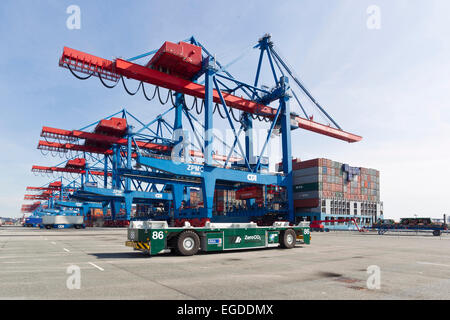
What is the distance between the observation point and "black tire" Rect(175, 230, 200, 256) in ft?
43.8

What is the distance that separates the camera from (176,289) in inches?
280

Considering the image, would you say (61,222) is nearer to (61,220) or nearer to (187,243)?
(61,220)

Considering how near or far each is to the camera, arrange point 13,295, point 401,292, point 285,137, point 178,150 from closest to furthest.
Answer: point 13,295, point 401,292, point 285,137, point 178,150

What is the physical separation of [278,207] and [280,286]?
4421 centimetres

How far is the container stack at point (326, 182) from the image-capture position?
167ft

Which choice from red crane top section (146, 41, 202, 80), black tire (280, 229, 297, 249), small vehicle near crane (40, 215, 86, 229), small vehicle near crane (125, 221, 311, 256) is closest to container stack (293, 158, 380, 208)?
red crane top section (146, 41, 202, 80)

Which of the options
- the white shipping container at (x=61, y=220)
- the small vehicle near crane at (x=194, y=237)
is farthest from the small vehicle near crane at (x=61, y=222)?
the small vehicle near crane at (x=194, y=237)

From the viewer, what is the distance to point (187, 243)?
13.6 meters

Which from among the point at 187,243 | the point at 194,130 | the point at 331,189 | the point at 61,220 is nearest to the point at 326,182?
the point at 331,189

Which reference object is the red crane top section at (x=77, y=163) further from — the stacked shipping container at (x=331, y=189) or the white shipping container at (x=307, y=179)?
the white shipping container at (x=307, y=179)

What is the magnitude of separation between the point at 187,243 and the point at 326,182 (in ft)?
139

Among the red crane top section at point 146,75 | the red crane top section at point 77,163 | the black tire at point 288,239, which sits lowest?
the black tire at point 288,239
